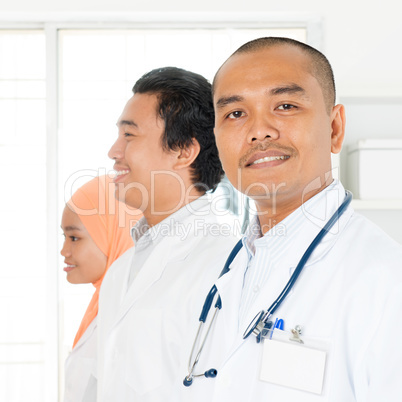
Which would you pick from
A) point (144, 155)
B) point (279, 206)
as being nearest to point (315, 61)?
point (279, 206)

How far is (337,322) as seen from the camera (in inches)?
30.3

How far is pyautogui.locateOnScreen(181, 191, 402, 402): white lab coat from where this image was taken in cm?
71

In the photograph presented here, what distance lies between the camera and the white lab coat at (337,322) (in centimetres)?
71

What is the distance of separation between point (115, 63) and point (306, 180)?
65.4 inches

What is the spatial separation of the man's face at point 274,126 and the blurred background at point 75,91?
1271 mm

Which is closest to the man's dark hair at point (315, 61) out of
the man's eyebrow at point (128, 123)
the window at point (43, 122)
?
the man's eyebrow at point (128, 123)

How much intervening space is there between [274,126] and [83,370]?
105 cm

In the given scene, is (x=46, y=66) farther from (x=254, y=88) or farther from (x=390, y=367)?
(x=390, y=367)

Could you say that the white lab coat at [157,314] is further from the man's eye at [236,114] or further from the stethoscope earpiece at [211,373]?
the man's eye at [236,114]

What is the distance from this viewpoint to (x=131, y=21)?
2279mm

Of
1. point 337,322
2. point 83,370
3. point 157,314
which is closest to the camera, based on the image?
point 337,322

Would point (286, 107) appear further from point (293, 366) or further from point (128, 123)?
point (128, 123)

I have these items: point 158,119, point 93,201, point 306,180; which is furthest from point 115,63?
point 306,180

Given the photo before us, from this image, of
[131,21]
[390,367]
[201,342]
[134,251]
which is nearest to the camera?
[390,367]
